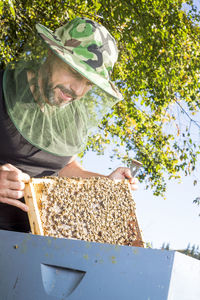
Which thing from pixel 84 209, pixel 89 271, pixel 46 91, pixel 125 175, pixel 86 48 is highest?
pixel 86 48

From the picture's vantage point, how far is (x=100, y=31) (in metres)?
2.64

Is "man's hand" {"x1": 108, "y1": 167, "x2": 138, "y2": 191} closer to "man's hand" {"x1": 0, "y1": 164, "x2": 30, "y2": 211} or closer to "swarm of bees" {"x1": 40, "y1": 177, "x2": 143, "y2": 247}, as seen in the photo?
"swarm of bees" {"x1": 40, "y1": 177, "x2": 143, "y2": 247}

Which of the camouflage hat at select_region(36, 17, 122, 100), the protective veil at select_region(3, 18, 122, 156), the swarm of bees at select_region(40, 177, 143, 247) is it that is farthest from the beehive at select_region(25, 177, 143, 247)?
the camouflage hat at select_region(36, 17, 122, 100)

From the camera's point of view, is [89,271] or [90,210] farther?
[90,210]

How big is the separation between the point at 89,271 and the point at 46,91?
133cm

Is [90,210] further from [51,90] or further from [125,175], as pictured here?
[51,90]

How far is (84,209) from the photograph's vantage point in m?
2.60

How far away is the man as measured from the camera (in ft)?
8.19

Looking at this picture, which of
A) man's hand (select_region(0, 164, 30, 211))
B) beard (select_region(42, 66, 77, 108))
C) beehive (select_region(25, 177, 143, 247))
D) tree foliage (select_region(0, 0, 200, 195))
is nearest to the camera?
man's hand (select_region(0, 164, 30, 211))

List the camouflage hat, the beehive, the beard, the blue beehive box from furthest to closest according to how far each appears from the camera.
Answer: the beard, the camouflage hat, the beehive, the blue beehive box

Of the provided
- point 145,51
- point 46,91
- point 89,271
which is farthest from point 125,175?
point 145,51

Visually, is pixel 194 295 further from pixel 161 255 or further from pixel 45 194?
pixel 45 194

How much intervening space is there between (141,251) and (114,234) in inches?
48.9

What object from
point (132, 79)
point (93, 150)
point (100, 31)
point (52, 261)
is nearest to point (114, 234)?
point (52, 261)
